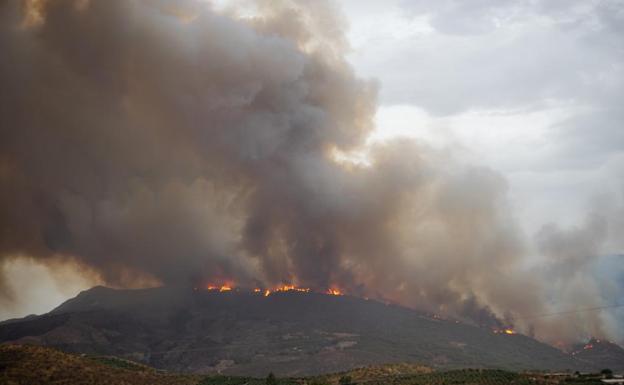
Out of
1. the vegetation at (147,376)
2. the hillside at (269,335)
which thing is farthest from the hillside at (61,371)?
the hillside at (269,335)

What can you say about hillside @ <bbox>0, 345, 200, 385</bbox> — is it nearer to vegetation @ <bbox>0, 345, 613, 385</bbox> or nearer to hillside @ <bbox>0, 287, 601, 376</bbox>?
vegetation @ <bbox>0, 345, 613, 385</bbox>

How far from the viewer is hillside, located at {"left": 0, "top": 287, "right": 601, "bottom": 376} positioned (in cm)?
12769

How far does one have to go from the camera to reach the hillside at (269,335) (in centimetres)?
12769

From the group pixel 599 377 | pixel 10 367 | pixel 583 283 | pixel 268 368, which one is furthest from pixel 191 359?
pixel 583 283

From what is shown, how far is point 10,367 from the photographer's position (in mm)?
68688

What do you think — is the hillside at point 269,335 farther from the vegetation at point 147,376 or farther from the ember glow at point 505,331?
the vegetation at point 147,376

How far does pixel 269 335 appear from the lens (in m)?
148

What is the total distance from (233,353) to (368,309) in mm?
46293

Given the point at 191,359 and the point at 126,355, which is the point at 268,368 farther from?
the point at 126,355

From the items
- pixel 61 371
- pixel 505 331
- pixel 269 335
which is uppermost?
pixel 505 331

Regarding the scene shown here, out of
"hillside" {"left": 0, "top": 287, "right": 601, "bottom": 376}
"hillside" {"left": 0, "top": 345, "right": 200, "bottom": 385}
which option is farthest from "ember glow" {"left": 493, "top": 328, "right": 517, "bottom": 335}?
"hillside" {"left": 0, "top": 345, "right": 200, "bottom": 385}

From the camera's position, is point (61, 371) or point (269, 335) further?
point (269, 335)

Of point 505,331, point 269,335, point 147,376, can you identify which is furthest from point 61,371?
point 505,331

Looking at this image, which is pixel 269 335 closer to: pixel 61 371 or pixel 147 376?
pixel 147 376
